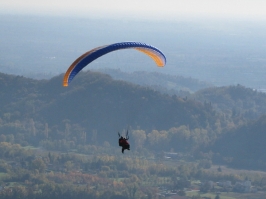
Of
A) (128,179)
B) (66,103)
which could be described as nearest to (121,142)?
(128,179)

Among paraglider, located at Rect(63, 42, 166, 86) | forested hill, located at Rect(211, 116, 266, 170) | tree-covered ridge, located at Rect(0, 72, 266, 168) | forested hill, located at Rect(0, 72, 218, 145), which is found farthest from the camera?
forested hill, located at Rect(0, 72, 218, 145)

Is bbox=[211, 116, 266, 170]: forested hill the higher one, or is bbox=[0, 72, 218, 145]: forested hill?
bbox=[0, 72, 218, 145]: forested hill

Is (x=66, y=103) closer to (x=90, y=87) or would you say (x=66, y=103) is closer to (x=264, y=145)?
(x=90, y=87)

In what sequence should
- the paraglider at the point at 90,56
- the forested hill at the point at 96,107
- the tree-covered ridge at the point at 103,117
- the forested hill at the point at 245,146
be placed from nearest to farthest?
the paraglider at the point at 90,56 → the forested hill at the point at 245,146 → the tree-covered ridge at the point at 103,117 → the forested hill at the point at 96,107

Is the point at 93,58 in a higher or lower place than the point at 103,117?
lower

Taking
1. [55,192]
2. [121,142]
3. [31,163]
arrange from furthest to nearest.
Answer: [31,163] < [55,192] < [121,142]

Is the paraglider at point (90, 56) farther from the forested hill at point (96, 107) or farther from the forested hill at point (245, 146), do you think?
the forested hill at point (96, 107)

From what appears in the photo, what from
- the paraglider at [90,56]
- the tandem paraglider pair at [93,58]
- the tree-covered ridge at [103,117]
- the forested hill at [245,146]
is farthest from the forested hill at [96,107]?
the paraglider at [90,56]

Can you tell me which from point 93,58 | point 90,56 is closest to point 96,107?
point 93,58

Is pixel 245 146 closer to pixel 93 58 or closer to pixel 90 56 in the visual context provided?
pixel 93 58

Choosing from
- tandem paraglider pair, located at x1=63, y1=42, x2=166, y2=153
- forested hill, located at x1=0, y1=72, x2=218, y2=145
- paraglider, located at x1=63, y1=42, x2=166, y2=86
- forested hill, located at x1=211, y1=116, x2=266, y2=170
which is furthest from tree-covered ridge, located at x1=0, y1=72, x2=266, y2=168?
paraglider, located at x1=63, y1=42, x2=166, y2=86

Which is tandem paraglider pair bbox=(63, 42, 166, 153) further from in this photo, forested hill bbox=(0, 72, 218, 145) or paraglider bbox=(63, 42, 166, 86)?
forested hill bbox=(0, 72, 218, 145)
